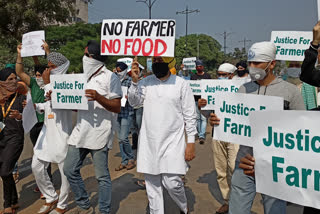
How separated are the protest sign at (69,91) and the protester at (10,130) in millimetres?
651

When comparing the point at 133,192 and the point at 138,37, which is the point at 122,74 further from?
the point at 138,37

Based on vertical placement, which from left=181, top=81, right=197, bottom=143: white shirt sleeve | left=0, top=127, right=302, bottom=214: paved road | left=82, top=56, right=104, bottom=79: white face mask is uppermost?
left=82, top=56, right=104, bottom=79: white face mask

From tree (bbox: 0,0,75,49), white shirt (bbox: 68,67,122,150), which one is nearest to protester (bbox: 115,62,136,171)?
white shirt (bbox: 68,67,122,150)

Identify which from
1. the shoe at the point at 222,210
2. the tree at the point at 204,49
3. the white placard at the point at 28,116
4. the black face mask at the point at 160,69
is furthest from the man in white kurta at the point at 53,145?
the tree at the point at 204,49

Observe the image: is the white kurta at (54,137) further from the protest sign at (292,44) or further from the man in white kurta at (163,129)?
the protest sign at (292,44)

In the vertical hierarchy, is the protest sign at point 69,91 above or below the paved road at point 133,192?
above

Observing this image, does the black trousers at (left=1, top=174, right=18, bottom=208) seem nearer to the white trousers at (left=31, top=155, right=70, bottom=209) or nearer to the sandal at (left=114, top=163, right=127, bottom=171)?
the white trousers at (left=31, top=155, right=70, bottom=209)

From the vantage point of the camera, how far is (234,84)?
4.45m

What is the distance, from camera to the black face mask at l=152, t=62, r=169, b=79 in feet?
12.4

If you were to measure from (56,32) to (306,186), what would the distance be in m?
43.1

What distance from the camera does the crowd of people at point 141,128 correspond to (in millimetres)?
3059

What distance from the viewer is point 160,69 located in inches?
149

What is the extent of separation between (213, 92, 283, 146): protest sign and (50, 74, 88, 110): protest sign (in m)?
1.53

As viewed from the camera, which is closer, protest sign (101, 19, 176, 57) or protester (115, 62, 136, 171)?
protest sign (101, 19, 176, 57)
